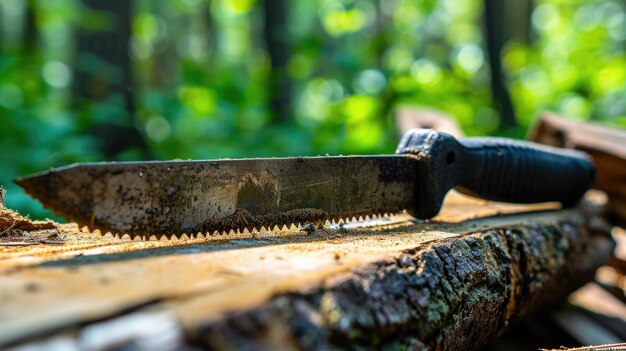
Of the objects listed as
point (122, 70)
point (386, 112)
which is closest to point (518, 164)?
point (386, 112)

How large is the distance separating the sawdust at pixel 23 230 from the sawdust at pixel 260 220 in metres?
0.59

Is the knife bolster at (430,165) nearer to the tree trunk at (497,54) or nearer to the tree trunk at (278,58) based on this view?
the tree trunk at (278,58)

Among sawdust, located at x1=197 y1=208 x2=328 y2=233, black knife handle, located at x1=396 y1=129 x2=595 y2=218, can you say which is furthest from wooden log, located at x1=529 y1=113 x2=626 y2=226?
sawdust, located at x1=197 y1=208 x2=328 y2=233

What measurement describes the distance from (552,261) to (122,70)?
5.44 m

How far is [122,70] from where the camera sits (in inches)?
249

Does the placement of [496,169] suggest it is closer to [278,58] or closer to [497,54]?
[278,58]

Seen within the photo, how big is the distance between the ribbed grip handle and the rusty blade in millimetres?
442

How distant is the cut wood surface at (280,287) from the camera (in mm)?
980

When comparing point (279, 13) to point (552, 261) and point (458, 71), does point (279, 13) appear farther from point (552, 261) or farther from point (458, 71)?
point (552, 261)

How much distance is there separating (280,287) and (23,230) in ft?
4.67

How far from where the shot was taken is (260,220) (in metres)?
1.96

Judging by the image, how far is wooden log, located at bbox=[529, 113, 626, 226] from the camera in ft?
12.9

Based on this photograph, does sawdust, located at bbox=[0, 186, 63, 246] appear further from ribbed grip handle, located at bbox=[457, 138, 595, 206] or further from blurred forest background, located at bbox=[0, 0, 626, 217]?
ribbed grip handle, located at bbox=[457, 138, 595, 206]

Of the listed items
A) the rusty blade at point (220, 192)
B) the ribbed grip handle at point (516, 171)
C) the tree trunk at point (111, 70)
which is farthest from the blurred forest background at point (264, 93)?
the ribbed grip handle at point (516, 171)
